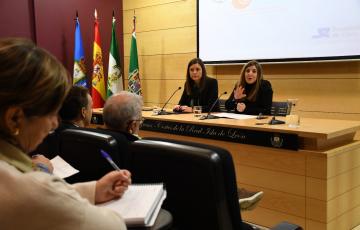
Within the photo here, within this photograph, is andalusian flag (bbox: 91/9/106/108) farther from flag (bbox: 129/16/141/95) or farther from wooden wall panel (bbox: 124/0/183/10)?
wooden wall panel (bbox: 124/0/183/10)

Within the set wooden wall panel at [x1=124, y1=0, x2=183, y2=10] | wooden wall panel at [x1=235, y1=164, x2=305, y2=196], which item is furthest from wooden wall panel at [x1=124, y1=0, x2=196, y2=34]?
wooden wall panel at [x1=235, y1=164, x2=305, y2=196]

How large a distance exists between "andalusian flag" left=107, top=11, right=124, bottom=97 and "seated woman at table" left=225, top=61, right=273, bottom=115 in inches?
94.4

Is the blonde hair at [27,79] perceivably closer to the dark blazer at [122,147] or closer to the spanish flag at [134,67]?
the dark blazer at [122,147]

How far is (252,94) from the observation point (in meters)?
4.02

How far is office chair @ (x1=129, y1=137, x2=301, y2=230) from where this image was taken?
1326mm

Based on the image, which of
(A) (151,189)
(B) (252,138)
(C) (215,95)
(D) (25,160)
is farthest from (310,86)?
(D) (25,160)

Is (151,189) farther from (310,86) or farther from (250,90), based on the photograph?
(310,86)

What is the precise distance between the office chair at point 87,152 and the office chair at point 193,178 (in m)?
0.13

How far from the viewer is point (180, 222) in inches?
59.1

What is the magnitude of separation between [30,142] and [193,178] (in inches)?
25.5

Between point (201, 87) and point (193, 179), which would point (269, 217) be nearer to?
point (201, 87)

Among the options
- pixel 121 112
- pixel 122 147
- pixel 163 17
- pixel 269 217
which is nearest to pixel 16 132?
pixel 122 147

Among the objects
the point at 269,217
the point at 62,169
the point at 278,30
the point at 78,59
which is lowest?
the point at 269,217

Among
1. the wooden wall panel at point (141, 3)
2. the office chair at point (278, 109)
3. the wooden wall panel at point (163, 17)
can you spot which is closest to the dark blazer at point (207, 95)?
the office chair at point (278, 109)
